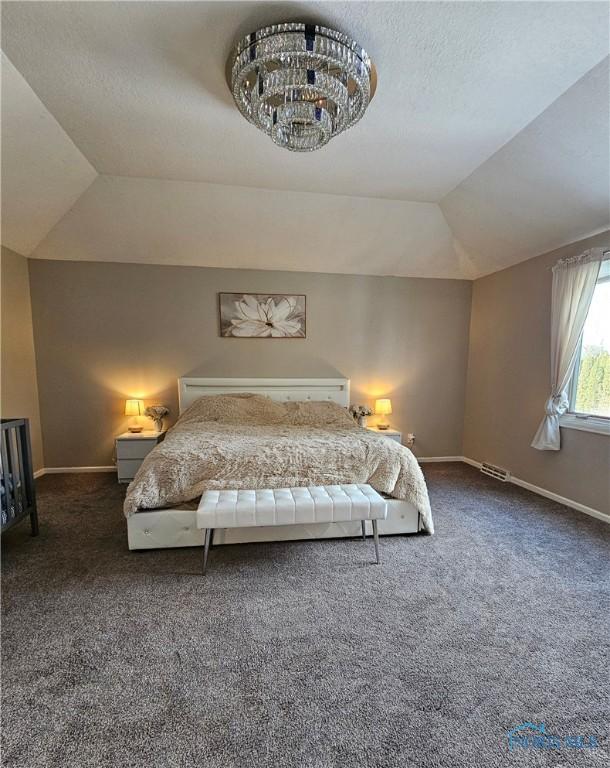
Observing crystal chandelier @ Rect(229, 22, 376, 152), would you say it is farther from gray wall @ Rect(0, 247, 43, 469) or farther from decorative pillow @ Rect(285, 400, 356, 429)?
gray wall @ Rect(0, 247, 43, 469)

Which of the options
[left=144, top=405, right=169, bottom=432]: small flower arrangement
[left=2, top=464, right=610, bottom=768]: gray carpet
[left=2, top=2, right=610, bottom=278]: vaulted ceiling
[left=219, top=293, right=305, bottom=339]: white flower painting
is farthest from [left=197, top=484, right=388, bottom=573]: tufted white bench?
[left=2, top=2, right=610, bottom=278]: vaulted ceiling

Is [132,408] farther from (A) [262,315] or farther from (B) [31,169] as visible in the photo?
(B) [31,169]

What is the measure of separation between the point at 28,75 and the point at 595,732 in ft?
13.8

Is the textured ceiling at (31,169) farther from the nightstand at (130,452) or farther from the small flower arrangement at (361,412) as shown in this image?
the small flower arrangement at (361,412)

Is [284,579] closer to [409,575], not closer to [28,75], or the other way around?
[409,575]

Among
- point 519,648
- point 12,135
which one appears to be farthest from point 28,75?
point 519,648

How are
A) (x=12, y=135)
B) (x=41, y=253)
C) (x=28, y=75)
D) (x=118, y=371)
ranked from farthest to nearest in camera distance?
(x=118, y=371) → (x=41, y=253) → (x=12, y=135) → (x=28, y=75)

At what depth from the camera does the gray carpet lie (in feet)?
3.90

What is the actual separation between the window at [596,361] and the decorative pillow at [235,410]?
2925 millimetres

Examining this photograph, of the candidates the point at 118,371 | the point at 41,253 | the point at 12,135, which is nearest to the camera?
the point at 12,135

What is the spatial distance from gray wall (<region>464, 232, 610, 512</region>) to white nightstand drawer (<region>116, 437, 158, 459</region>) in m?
4.09

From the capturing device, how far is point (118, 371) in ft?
13.6

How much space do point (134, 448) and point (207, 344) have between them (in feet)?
4.90

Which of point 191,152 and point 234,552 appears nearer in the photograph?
point 234,552
